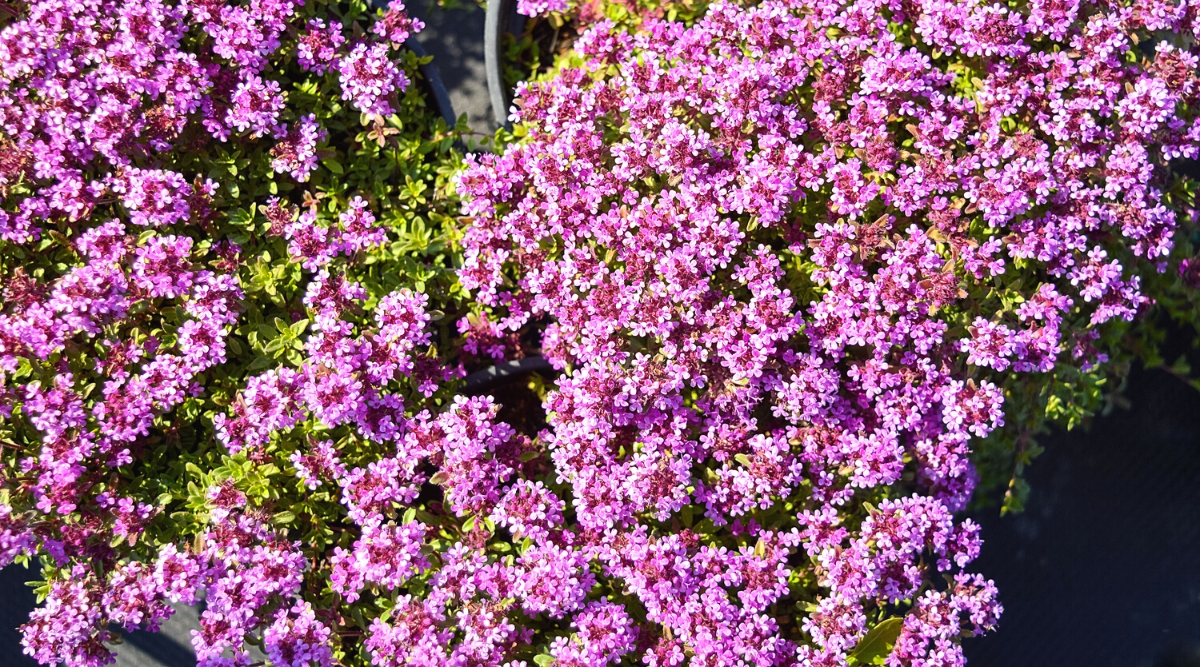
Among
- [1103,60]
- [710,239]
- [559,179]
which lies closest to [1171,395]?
[1103,60]

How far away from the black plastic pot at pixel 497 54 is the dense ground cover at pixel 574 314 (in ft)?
1.85

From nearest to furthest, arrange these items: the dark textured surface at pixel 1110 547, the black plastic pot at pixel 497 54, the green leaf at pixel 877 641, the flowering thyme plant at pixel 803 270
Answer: the flowering thyme plant at pixel 803 270 < the green leaf at pixel 877 641 < the black plastic pot at pixel 497 54 < the dark textured surface at pixel 1110 547

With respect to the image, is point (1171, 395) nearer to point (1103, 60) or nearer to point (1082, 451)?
point (1082, 451)

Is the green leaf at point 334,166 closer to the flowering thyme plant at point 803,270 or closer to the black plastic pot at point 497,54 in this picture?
the flowering thyme plant at point 803,270

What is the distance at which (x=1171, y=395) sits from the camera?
5.35m

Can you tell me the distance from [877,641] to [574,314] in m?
1.71

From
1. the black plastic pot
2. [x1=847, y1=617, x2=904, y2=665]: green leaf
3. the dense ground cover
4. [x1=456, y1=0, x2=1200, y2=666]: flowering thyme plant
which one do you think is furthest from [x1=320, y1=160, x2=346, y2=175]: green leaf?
[x1=847, y1=617, x2=904, y2=665]: green leaf

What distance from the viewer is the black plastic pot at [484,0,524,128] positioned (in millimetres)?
→ 3945

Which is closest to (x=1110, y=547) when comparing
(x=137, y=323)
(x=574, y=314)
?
(x=574, y=314)

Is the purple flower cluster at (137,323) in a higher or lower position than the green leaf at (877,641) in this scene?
higher

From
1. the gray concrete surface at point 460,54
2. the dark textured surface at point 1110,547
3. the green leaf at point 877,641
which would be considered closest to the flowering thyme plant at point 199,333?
the gray concrete surface at point 460,54

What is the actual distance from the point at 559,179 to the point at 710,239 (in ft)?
2.04

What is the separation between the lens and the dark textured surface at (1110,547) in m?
5.20

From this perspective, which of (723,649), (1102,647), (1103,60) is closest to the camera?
(723,649)
